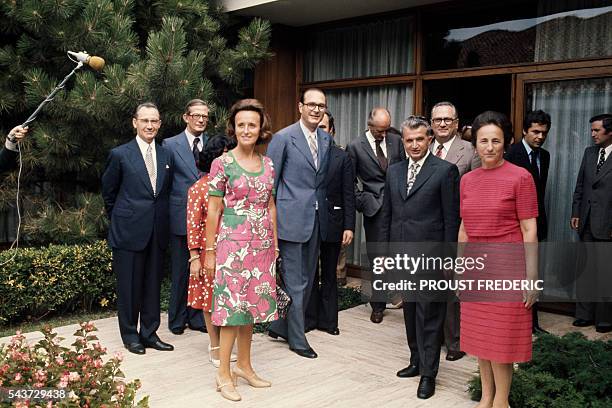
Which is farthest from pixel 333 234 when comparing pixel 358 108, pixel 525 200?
pixel 358 108

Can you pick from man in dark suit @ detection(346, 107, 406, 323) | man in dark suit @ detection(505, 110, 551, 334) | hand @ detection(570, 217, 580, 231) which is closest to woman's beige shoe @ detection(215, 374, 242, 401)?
man in dark suit @ detection(346, 107, 406, 323)

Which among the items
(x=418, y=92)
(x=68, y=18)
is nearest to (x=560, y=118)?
(x=418, y=92)

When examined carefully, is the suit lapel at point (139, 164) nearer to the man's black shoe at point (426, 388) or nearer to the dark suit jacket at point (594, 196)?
the man's black shoe at point (426, 388)

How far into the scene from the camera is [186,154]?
5539 millimetres

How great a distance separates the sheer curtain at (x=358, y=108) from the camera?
7805 millimetres

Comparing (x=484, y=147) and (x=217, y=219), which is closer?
(x=484, y=147)

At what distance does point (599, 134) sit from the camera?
588 centimetres

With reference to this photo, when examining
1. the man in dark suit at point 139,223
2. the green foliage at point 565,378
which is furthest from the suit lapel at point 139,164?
the green foliage at point 565,378

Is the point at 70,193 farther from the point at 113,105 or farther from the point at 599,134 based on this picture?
the point at 599,134

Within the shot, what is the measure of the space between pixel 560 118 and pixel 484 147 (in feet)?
10.7

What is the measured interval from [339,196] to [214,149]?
1.43 meters

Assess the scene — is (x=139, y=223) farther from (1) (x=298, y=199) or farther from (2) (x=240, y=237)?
(2) (x=240, y=237)

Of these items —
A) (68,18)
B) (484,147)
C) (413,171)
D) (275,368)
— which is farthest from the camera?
(68,18)

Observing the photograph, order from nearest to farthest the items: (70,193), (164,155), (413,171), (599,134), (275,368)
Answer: (413,171)
(275,368)
(164,155)
(599,134)
(70,193)
